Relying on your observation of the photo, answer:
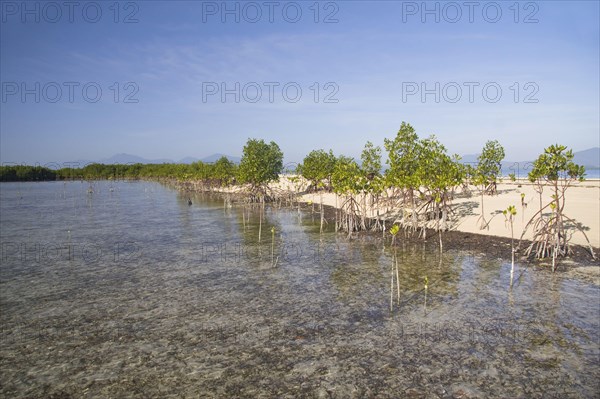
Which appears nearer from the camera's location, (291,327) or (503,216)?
(291,327)

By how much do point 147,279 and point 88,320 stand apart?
394 centimetres

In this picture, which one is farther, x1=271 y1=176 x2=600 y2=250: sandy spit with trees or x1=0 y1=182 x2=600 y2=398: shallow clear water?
x1=271 y1=176 x2=600 y2=250: sandy spit with trees

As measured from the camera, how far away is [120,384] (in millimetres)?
7383

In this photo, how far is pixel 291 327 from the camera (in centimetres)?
991

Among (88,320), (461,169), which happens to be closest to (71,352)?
(88,320)

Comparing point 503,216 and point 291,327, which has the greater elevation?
point 503,216

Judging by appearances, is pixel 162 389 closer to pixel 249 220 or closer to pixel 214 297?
pixel 214 297

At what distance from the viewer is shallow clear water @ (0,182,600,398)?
7398 millimetres

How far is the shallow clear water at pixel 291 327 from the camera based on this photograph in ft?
24.3

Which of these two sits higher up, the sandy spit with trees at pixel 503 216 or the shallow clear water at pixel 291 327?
the sandy spit with trees at pixel 503 216

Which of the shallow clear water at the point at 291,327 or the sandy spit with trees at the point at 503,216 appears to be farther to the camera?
the sandy spit with trees at the point at 503,216

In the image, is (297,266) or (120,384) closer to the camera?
(120,384)

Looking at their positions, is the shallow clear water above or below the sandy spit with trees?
below

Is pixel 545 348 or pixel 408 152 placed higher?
pixel 408 152
